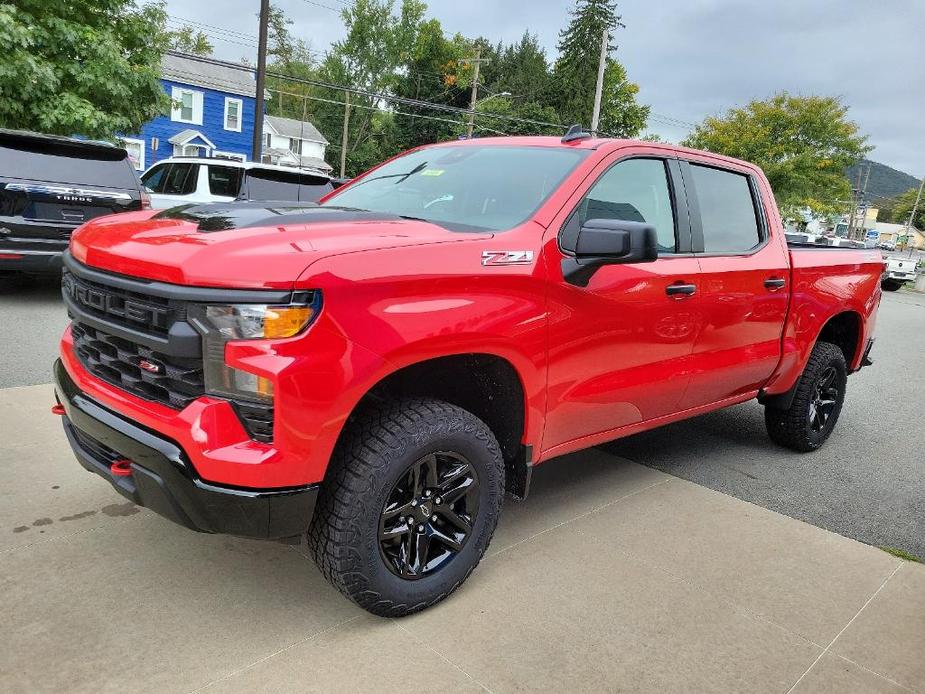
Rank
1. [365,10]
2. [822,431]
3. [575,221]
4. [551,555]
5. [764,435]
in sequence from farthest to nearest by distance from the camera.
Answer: [365,10] < [764,435] < [822,431] < [551,555] < [575,221]

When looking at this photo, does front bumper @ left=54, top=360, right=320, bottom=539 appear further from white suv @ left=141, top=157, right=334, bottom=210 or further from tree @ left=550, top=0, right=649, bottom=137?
tree @ left=550, top=0, right=649, bottom=137

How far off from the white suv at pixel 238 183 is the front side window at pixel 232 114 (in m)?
31.6

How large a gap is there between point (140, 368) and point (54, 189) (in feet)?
20.7

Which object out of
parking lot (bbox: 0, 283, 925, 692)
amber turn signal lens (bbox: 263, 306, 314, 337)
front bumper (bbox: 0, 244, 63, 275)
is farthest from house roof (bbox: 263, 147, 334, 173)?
amber turn signal lens (bbox: 263, 306, 314, 337)

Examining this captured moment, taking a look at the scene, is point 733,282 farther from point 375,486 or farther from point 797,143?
point 797,143

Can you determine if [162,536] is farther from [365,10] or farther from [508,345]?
[365,10]

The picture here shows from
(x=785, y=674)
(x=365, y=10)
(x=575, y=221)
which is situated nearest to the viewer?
(x=785, y=674)

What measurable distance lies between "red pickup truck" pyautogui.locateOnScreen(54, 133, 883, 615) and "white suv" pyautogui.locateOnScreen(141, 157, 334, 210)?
22.8ft

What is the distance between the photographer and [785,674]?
262 cm

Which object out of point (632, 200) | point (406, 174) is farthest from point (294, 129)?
point (632, 200)

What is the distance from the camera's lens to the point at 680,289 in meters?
3.56

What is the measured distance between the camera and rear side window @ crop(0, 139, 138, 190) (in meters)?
7.51

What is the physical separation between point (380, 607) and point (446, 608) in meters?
0.33

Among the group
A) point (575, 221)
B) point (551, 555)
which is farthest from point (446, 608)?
point (575, 221)
